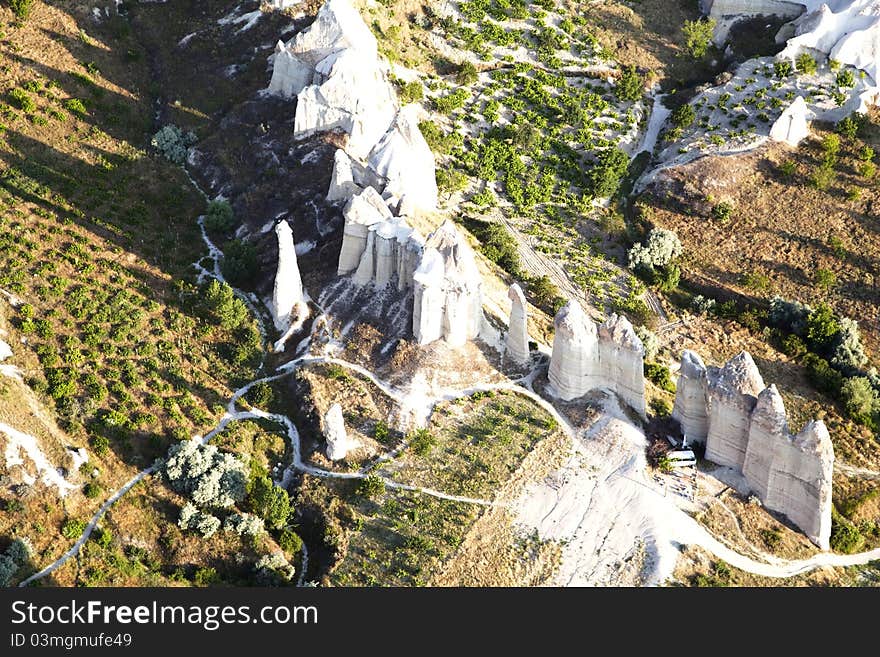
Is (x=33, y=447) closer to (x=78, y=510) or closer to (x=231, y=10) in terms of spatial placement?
(x=78, y=510)

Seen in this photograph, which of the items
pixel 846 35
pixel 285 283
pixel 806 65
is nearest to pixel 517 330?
pixel 285 283

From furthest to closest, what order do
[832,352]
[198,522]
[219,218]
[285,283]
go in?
[219,218], [832,352], [285,283], [198,522]

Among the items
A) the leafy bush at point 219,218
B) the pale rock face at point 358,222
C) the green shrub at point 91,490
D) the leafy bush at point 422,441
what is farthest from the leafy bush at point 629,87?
the green shrub at point 91,490

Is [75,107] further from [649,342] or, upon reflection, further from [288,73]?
[649,342]

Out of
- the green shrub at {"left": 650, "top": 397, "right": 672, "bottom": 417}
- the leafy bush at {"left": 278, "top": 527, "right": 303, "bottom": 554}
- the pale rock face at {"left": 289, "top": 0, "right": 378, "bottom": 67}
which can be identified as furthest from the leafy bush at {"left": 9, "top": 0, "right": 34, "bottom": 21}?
the green shrub at {"left": 650, "top": 397, "right": 672, "bottom": 417}

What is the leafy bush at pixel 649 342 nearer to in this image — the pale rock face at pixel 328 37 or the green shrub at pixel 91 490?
the pale rock face at pixel 328 37

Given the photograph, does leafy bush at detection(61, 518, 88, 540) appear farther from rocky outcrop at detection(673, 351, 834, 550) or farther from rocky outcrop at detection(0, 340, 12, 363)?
rocky outcrop at detection(673, 351, 834, 550)
